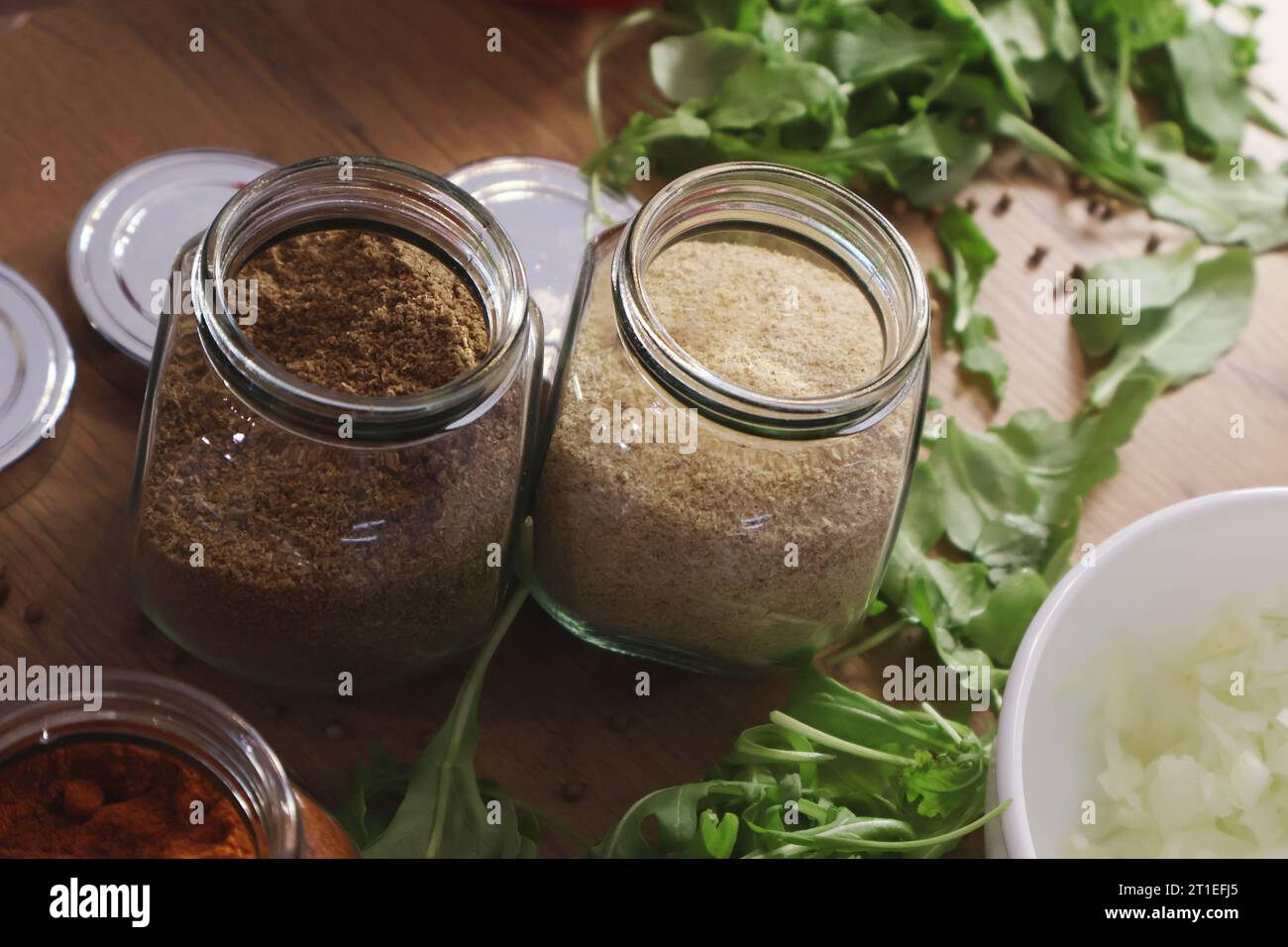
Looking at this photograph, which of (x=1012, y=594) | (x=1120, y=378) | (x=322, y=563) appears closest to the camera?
(x=322, y=563)

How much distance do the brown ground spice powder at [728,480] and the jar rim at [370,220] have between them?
0.20 ft

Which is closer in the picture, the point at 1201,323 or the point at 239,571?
the point at 239,571

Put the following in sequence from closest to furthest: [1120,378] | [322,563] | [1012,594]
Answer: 1. [322,563]
2. [1012,594]
3. [1120,378]

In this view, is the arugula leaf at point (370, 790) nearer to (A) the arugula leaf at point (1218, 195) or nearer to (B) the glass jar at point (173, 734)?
(B) the glass jar at point (173, 734)

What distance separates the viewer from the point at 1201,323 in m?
0.89

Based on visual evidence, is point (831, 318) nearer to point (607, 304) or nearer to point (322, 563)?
point (607, 304)

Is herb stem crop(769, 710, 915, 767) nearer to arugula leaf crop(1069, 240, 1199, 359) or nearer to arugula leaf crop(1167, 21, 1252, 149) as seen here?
arugula leaf crop(1069, 240, 1199, 359)

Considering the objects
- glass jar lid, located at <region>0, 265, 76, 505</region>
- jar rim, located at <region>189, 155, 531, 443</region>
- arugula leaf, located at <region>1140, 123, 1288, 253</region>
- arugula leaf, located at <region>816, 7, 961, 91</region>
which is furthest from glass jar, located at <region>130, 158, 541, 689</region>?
arugula leaf, located at <region>1140, 123, 1288, 253</region>

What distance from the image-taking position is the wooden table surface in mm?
700

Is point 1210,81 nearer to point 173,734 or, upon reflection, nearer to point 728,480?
point 728,480

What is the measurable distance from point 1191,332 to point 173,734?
0.70 meters
